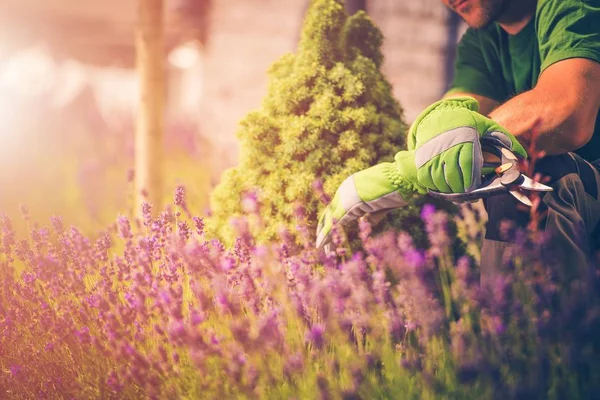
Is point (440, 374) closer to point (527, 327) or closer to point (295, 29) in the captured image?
point (527, 327)

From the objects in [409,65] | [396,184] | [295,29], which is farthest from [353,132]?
[295,29]

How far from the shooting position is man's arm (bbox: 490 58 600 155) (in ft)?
7.05

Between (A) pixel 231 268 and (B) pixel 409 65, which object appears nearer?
(A) pixel 231 268

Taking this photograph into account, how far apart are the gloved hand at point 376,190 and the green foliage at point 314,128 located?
259 millimetres

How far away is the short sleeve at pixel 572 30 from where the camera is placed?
2240mm

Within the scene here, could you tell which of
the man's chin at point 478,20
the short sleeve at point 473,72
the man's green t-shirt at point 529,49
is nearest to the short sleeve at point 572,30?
the man's green t-shirt at point 529,49

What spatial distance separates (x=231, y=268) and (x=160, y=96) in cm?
166

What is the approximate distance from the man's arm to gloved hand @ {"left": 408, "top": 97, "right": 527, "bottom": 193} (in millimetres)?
101

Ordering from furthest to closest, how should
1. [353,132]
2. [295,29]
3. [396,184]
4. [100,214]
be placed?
[295,29], [100,214], [353,132], [396,184]

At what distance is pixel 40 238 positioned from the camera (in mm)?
2643

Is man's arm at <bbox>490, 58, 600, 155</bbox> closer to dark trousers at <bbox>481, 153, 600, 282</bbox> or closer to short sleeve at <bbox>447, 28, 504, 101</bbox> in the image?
dark trousers at <bbox>481, 153, 600, 282</bbox>

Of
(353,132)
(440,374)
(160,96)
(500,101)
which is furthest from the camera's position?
(160,96)

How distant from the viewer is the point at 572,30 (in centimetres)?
230

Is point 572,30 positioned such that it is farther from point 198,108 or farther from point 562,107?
point 198,108
